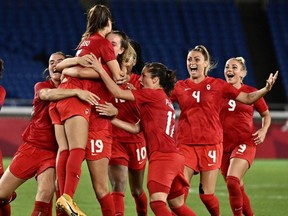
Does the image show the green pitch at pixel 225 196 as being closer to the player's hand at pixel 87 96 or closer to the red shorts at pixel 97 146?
the red shorts at pixel 97 146

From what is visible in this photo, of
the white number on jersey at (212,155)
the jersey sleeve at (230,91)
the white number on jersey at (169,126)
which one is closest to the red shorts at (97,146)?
the white number on jersey at (169,126)

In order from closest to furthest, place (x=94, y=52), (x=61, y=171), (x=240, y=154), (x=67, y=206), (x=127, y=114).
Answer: (x=67, y=206)
(x=61, y=171)
(x=94, y=52)
(x=127, y=114)
(x=240, y=154)

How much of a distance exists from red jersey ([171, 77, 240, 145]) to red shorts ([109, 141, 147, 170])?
1.90ft

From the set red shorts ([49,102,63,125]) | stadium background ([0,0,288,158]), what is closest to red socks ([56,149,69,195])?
red shorts ([49,102,63,125])

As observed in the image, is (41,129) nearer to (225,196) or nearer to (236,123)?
(236,123)

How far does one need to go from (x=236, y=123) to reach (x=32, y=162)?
3.18 meters

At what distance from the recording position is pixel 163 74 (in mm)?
7887

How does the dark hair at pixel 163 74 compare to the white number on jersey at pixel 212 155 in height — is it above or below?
above

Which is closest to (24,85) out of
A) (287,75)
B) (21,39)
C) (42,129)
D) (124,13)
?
(21,39)

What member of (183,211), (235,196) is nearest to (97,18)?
(183,211)

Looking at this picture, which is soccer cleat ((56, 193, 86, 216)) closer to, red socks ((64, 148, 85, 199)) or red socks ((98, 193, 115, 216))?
red socks ((64, 148, 85, 199))

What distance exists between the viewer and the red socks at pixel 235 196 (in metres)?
9.26

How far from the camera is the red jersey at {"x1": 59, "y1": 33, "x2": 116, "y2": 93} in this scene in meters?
7.68

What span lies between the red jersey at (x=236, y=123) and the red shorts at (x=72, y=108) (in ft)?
9.51
